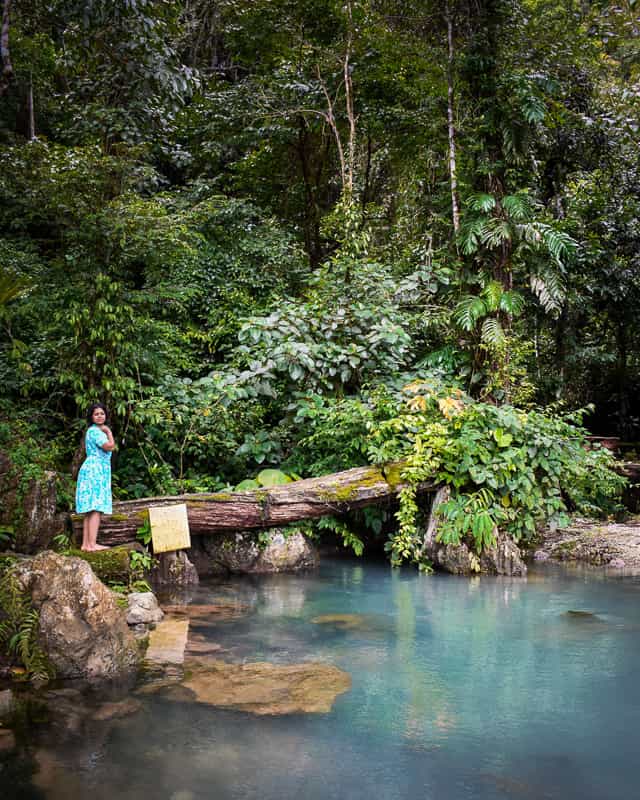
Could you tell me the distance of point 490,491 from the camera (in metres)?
7.73

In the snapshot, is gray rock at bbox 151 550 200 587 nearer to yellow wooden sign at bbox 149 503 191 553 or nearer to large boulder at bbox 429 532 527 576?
yellow wooden sign at bbox 149 503 191 553

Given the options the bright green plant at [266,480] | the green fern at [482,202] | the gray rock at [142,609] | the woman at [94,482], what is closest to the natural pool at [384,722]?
the gray rock at [142,609]

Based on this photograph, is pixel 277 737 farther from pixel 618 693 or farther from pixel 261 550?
pixel 261 550

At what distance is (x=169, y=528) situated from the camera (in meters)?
6.89

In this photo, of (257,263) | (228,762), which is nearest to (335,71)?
(257,263)

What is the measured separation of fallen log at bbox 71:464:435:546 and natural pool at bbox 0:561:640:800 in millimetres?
1385

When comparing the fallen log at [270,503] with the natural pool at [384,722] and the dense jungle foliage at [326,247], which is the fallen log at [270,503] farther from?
the natural pool at [384,722]

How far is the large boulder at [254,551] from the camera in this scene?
778 centimetres

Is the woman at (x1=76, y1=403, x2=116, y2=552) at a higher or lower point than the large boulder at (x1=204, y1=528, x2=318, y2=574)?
higher

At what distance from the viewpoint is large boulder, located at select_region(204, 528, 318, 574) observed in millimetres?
7781

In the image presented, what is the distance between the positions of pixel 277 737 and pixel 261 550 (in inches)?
165

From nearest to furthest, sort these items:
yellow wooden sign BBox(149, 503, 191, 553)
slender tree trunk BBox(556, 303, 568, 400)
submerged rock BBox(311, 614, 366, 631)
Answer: submerged rock BBox(311, 614, 366, 631) < yellow wooden sign BBox(149, 503, 191, 553) < slender tree trunk BBox(556, 303, 568, 400)

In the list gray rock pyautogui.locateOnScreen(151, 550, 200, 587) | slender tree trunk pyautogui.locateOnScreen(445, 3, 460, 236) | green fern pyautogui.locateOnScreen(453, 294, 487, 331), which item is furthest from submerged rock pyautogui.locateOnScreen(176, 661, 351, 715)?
slender tree trunk pyautogui.locateOnScreen(445, 3, 460, 236)

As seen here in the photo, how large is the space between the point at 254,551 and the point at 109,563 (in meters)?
2.03
